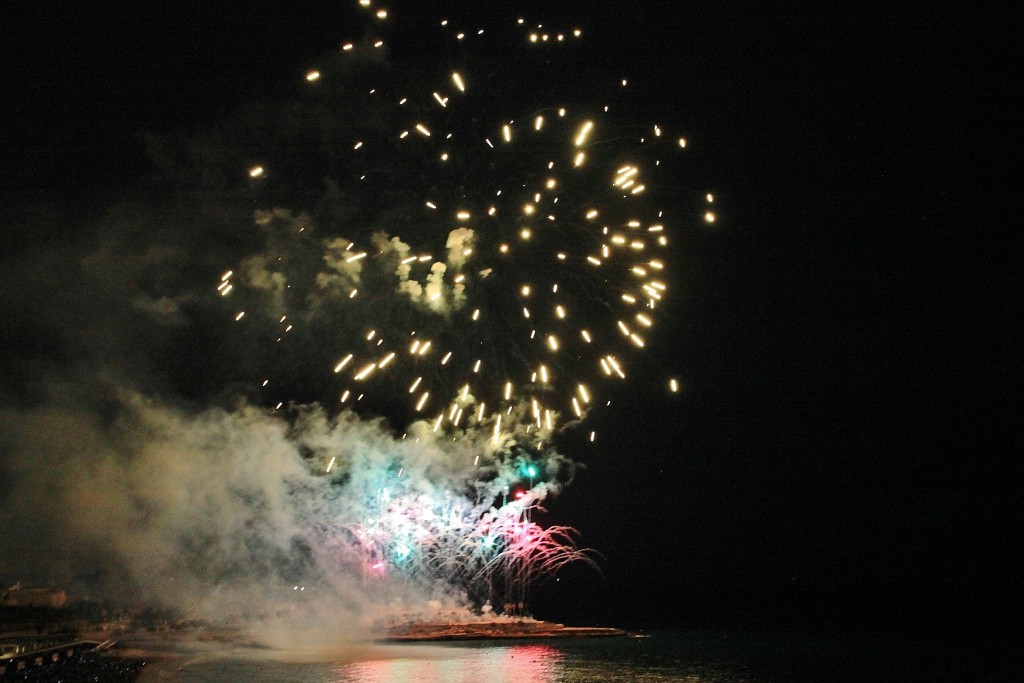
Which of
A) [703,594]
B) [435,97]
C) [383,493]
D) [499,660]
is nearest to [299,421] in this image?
[383,493]

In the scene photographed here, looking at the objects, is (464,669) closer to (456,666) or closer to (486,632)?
(456,666)

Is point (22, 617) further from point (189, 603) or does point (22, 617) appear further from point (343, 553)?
point (343, 553)

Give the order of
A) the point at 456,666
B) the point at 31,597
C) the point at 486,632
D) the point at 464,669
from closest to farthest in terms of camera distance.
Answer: the point at 464,669 < the point at 456,666 < the point at 31,597 < the point at 486,632

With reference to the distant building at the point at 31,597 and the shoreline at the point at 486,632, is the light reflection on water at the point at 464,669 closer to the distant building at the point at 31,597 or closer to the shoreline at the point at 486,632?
the shoreline at the point at 486,632

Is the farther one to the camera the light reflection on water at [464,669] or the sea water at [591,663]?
the sea water at [591,663]

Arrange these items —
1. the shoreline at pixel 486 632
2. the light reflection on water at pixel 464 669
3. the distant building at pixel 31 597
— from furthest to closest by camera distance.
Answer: the shoreline at pixel 486 632, the distant building at pixel 31 597, the light reflection on water at pixel 464 669

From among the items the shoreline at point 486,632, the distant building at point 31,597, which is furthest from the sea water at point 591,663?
the distant building at point 31,597

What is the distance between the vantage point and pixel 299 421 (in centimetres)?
1741

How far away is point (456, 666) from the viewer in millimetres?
13594

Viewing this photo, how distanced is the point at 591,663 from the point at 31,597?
12.0 metres

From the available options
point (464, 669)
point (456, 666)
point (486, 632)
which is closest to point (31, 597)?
point (456, 666)

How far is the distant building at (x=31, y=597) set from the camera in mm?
17047

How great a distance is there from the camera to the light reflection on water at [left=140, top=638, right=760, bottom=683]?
11719 millimetres

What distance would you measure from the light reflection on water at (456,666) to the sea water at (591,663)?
0.05ft
